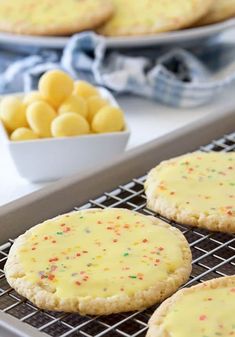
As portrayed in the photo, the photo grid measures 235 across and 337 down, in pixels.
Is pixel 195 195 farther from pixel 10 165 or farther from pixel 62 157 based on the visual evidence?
pixel 10 165

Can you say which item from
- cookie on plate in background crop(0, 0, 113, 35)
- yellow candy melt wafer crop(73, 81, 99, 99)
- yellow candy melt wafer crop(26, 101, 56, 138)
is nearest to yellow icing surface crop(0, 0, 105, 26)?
cookie on plate in background crop(0, 0, 113, 35)

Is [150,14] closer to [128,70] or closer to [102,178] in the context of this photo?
[128,70]

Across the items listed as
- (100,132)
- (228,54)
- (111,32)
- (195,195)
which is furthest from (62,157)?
(228,54)

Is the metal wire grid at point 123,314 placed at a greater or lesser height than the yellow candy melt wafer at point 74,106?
lesser

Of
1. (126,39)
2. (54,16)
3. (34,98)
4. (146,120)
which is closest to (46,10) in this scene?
(54,16)

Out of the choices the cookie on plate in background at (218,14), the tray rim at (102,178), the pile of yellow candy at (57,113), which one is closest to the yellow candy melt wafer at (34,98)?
the pile of yellow candy at (57,113)

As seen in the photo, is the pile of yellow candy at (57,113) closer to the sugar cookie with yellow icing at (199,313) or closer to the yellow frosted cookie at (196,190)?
the yellow frosted cookie at (196,190)

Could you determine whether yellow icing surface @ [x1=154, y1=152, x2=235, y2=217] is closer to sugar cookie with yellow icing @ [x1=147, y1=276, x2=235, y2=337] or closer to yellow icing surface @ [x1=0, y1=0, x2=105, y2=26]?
sugar cookie with yellow icing @ [x1=147, y1=276, x2=235, y2=337]
